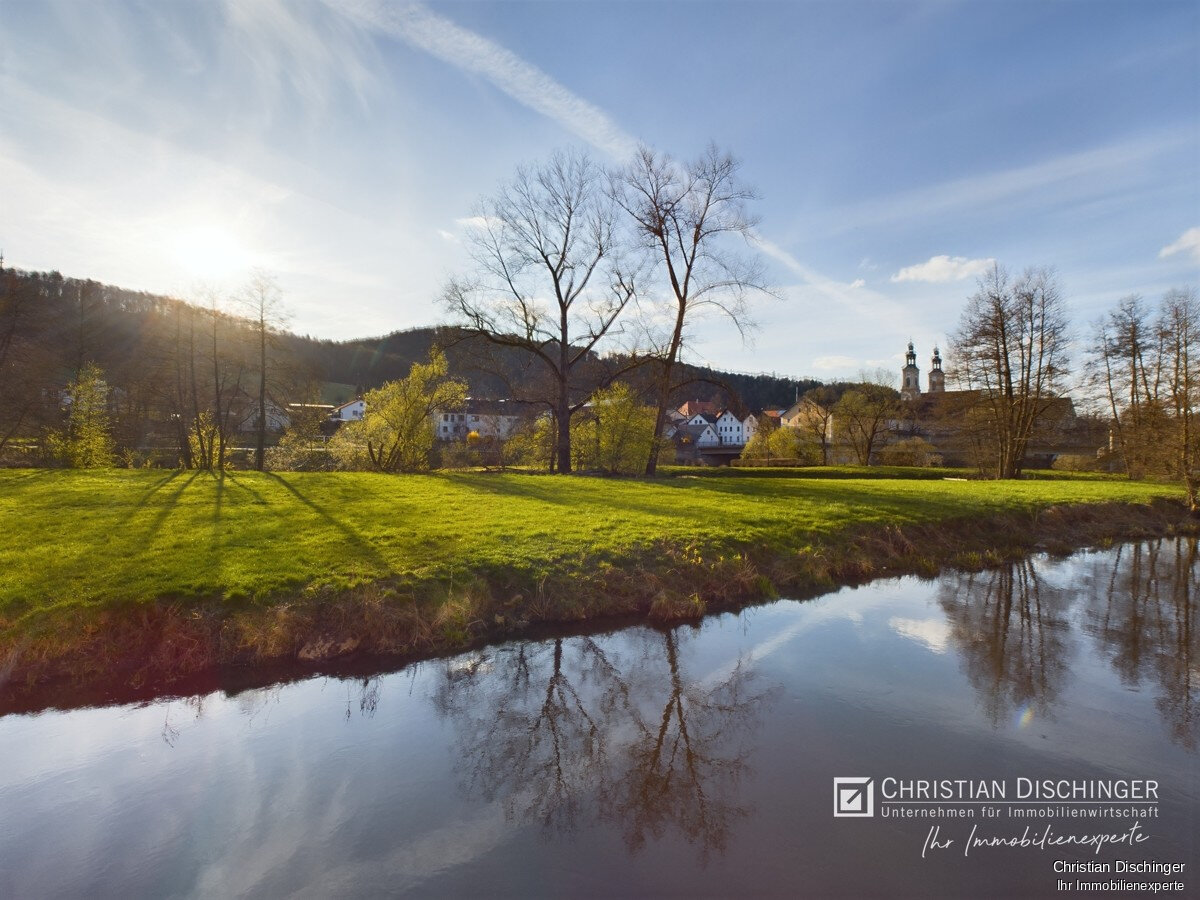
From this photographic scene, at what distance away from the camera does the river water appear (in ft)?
15.3

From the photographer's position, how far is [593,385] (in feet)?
96.3

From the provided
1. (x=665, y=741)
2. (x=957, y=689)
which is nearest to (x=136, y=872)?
(x=665, y=741)

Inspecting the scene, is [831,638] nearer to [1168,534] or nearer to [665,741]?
[665,741]

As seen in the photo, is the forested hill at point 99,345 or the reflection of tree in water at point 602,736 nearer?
the reflection of tree in water at point 602,736

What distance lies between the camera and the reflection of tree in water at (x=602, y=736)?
541cm

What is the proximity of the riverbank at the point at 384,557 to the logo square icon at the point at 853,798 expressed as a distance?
18.3 ft

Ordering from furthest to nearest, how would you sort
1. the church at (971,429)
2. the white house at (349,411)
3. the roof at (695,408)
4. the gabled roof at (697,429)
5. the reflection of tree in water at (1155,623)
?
the roof at (695,408)
the gabled roof at (697,429)
the white house at (349,411)
the church at (971,429)
the reflection of tree in water at (1155,623)

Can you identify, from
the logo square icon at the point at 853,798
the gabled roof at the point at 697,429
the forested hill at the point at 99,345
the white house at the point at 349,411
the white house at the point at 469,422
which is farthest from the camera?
the gabled roof at the point at 697,429

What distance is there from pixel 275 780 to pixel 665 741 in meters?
4.14

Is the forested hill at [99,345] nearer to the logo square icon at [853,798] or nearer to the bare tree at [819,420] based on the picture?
the logo square icon at [853,798]

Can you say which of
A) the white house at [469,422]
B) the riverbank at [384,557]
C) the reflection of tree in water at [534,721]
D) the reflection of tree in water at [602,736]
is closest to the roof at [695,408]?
the white house at [469,422]

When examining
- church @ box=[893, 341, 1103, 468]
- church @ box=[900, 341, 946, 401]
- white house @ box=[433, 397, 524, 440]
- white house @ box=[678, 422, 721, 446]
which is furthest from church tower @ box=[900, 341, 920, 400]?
white house @ box=[433, 397, 524, 440]

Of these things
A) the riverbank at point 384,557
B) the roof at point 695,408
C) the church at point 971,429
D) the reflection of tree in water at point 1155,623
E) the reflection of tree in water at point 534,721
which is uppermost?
the roof at point 695,408

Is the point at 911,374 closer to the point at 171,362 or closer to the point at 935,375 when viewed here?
the point at 935,375
